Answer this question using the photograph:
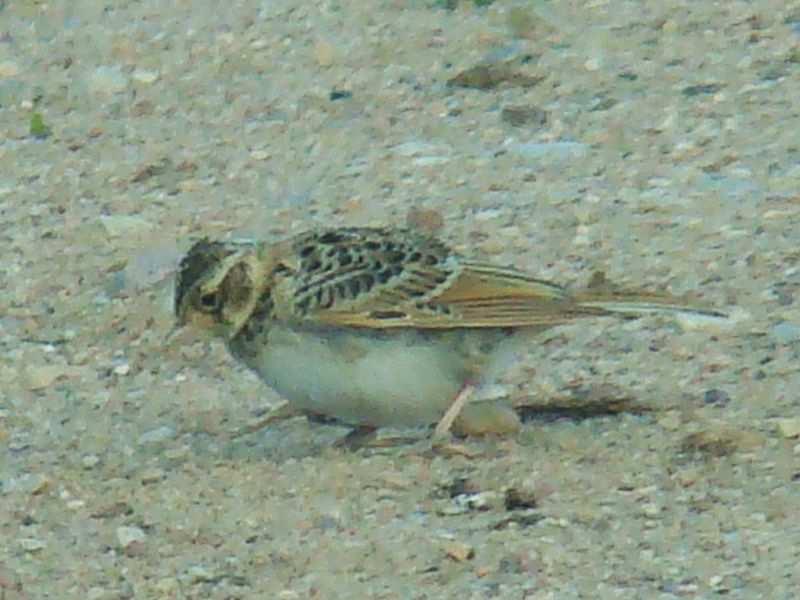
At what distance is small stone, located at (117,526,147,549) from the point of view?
661cm

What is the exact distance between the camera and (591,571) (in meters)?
6.29

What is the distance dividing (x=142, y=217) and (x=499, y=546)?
3.60m

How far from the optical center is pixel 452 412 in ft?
24.0

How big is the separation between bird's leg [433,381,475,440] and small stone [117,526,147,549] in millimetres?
1006

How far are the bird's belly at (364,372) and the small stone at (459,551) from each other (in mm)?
744

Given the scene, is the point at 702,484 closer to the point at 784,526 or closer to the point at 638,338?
the point at 784,526

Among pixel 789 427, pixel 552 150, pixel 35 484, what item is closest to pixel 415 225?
pixel 552 150

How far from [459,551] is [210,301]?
1368 millimetres

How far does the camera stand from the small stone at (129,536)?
21.7 feet

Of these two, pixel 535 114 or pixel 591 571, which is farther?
pixel 535 114

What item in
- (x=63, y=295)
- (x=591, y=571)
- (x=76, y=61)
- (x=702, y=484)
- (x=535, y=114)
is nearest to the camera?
(x=591, y=571)

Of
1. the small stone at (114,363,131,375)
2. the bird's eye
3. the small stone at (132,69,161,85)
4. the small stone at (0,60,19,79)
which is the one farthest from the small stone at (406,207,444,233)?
the small stone at (0,60,19,79)

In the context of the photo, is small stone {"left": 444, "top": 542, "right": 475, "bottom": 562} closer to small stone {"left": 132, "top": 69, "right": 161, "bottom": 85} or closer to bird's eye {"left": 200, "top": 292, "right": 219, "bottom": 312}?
bird's eye {"left": 200, "top": 292, "right": 219, "bottom": 312}

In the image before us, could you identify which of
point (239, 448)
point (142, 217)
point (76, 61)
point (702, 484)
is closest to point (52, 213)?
point (142, 217)
